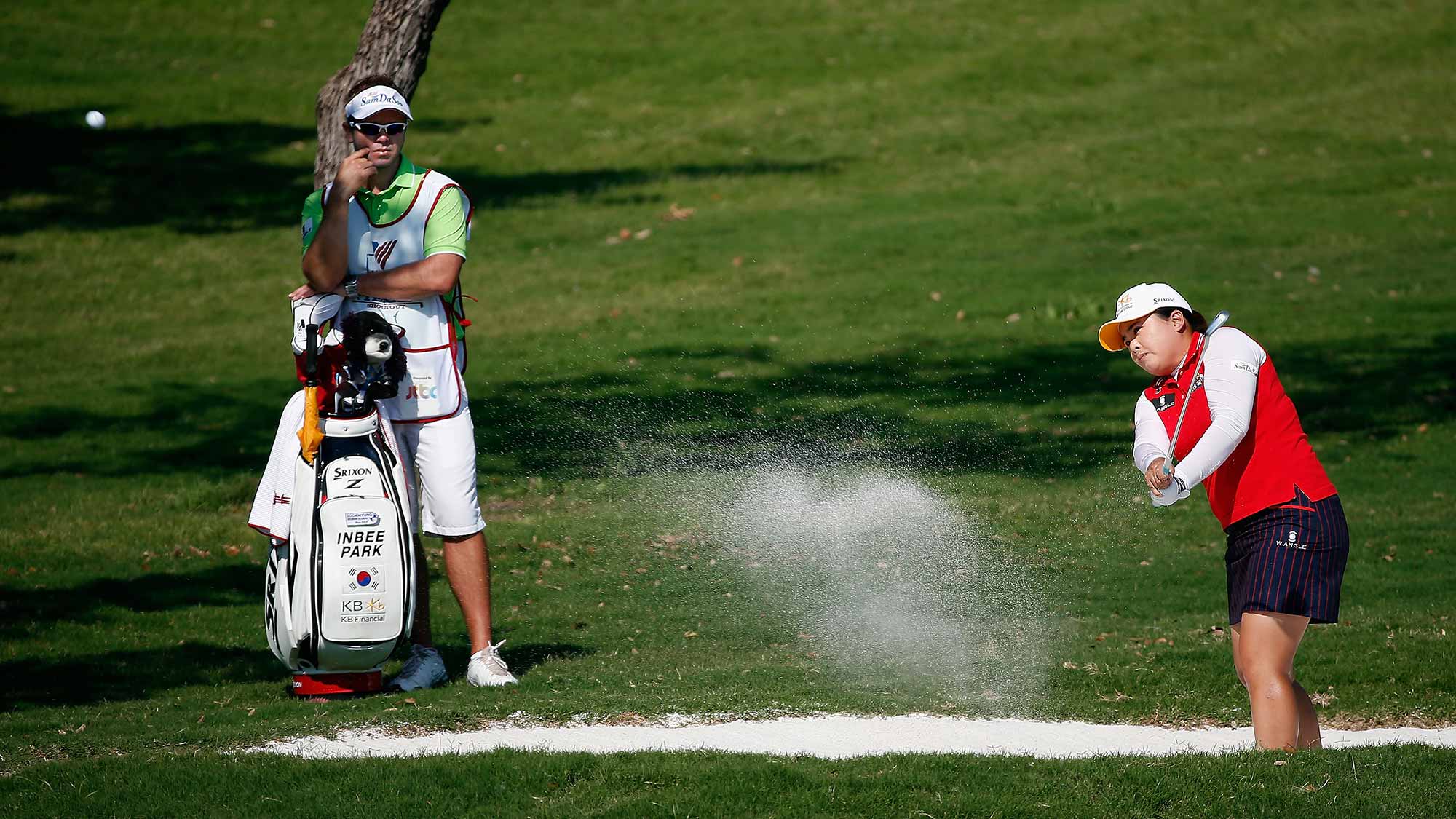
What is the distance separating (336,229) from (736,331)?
32.0ft

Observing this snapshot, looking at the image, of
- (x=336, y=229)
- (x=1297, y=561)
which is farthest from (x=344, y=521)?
(x=1297, y=561)

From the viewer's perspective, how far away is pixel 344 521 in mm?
6035

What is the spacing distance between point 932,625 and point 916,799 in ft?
9.88

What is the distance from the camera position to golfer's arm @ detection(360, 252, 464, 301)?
6.43 m

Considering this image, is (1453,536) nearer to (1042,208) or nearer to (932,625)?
(932,625)

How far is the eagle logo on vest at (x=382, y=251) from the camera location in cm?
655

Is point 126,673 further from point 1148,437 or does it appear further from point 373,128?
point 1148,437

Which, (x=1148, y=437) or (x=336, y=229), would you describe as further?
(x=336, y=229)

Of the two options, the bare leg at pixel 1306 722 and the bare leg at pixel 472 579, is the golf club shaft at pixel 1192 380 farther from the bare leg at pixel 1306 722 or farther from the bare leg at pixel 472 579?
the bare leg at pixel 472 579

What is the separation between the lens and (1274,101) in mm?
26156

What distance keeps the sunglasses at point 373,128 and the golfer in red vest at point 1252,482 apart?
2.90m

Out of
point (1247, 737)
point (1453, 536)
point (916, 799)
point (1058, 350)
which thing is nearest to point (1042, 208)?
point (1058, 350)

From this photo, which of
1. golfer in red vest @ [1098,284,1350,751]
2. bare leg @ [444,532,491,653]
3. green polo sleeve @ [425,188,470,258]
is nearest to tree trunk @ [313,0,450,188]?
green polo sleeve @ [425,188,470,258]

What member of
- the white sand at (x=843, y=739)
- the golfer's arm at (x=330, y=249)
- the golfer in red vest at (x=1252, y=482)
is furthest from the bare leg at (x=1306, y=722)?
the golfer's arm at (x=330, y=249)
